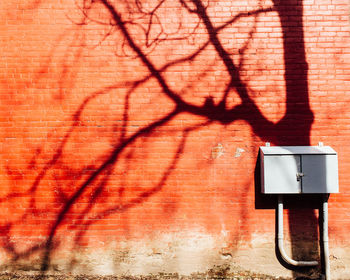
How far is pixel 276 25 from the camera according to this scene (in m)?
4.47

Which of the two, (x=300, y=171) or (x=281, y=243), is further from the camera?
(x=281, y=243)

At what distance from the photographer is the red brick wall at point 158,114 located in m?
4.45

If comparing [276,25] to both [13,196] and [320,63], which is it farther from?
[13,196]

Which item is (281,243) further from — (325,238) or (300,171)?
(300,171)

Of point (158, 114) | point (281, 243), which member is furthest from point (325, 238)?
point (158, 114)

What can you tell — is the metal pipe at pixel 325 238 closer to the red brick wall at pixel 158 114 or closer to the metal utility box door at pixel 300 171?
the red brick wall at pixel 158 114

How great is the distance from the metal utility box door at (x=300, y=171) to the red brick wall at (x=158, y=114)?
372 millimetres

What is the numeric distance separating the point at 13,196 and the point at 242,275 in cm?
383

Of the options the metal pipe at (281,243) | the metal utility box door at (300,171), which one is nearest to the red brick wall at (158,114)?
the metal pipe at (281,243)

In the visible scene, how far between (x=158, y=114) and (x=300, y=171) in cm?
227

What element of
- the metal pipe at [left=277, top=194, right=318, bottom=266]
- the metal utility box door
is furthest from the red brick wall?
the metal utility box door

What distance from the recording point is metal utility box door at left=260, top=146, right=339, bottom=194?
410 centimetres

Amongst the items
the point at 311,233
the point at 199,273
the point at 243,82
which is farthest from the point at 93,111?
the point at 311,233

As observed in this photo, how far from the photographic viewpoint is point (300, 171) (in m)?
4.11
